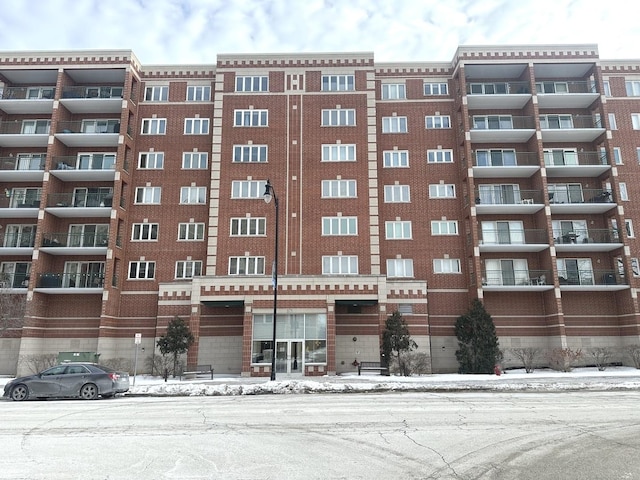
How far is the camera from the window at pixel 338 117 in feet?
119

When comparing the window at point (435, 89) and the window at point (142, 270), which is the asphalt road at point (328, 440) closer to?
the window at point (142, 270)

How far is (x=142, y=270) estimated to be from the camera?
3525cm

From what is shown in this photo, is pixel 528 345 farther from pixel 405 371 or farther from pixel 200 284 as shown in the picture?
pixel 200 284

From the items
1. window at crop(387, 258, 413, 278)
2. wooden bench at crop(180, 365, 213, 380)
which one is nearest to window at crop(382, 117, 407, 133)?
window at crop(387, 258, 413, 278)

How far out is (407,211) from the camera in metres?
36.0

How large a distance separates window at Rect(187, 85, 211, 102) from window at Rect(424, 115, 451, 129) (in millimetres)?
17502

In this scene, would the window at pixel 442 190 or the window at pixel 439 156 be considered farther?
the window at pixel 439 156

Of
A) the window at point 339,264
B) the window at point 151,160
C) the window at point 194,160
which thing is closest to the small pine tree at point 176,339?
the window at point 339,264

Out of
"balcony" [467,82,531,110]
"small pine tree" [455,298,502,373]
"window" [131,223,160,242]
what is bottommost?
"small pine tree" [455,298,502,373]

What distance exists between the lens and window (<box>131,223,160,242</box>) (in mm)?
35844

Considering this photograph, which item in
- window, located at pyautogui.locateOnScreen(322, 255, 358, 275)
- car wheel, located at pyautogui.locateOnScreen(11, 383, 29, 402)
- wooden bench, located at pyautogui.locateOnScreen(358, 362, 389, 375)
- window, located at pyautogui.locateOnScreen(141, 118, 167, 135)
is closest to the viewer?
car wheel, located at pyautogui.locateOnScreen(11, 383, 29, 402)

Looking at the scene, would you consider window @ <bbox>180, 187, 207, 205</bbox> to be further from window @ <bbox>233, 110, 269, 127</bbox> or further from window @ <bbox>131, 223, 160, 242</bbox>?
window @ <bbox>233, 110, 269, 127</bbox>

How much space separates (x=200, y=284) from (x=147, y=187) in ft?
34.6

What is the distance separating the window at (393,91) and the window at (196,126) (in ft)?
47.1
